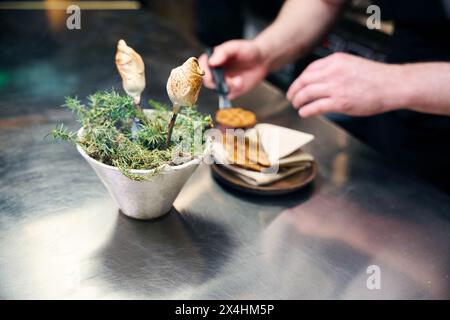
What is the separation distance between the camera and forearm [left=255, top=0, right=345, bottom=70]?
1753 mm

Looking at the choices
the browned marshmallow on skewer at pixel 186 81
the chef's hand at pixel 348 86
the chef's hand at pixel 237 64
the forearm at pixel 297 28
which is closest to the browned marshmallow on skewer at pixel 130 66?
the browned marshmallow on skewer at pixel 186 81

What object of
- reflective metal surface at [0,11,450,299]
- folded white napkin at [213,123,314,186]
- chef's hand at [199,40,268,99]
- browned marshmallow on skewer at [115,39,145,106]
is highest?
browned marshmallow on skewer at [115,39,145,106]

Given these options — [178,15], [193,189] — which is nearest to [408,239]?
[193,189]

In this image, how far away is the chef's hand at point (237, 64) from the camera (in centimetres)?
154

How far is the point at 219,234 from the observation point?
1.03m

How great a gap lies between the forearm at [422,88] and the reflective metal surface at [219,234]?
191 mm

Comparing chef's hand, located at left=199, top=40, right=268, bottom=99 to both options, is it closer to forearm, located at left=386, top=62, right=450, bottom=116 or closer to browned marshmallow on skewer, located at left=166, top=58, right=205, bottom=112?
forearm, located at left=386, top=62, right=450, bottom=116

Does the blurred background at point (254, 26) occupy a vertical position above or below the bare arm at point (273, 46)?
below

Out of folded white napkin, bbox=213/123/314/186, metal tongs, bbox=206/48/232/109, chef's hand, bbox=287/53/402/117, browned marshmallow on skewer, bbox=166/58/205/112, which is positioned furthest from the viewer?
metal tongs, bbox=206/48/232/109

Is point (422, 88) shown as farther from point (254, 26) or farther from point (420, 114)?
point (254, 26)

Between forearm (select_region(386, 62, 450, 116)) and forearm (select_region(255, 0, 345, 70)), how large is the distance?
1.88ft

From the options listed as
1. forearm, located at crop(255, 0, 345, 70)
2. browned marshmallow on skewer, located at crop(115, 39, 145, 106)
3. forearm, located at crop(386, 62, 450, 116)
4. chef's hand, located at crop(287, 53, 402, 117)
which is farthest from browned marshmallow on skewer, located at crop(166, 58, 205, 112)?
forearm, located at crop(255, 0, 345, 70)

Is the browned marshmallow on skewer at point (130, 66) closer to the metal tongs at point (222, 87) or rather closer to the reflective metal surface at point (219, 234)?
the reflective metal surface at point (219, 234)
